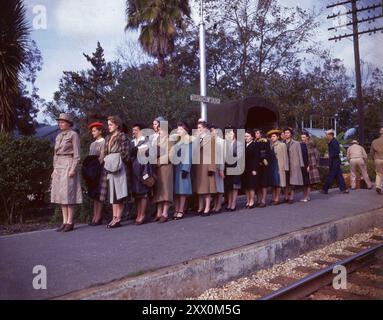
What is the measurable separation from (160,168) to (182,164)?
1.49ft

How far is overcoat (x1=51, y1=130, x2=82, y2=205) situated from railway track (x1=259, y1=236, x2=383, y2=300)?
349 cm

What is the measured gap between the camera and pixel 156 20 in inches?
802

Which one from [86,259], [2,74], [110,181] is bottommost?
[86,259]

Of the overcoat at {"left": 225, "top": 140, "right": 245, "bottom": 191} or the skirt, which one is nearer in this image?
the skirt

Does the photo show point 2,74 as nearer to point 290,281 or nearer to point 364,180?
point 290,281

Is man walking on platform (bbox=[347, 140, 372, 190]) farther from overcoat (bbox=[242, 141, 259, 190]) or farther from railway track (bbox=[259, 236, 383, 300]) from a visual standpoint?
railway track (bbox=[259, 236, 383, 300])

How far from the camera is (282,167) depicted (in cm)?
957

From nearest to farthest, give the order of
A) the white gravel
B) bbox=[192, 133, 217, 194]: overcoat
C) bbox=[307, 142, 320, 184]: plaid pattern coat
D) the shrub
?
the white gravel, bbox=[192, 133, 217, 194]: overcoat, the shrub, bbox=[307, 142, 320, 184]: plaid pattern coat

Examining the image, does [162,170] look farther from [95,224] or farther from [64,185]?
[64,185]

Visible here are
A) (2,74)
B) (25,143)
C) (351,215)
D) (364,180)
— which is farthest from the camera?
(364,180)

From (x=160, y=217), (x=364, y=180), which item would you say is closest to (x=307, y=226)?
(x=160, y=217)

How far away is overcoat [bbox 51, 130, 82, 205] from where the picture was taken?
6.39m

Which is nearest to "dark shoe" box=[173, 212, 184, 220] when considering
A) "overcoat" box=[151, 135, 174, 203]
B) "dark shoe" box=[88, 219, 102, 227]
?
"overcoat" box=[151, 135, 174, 203]
